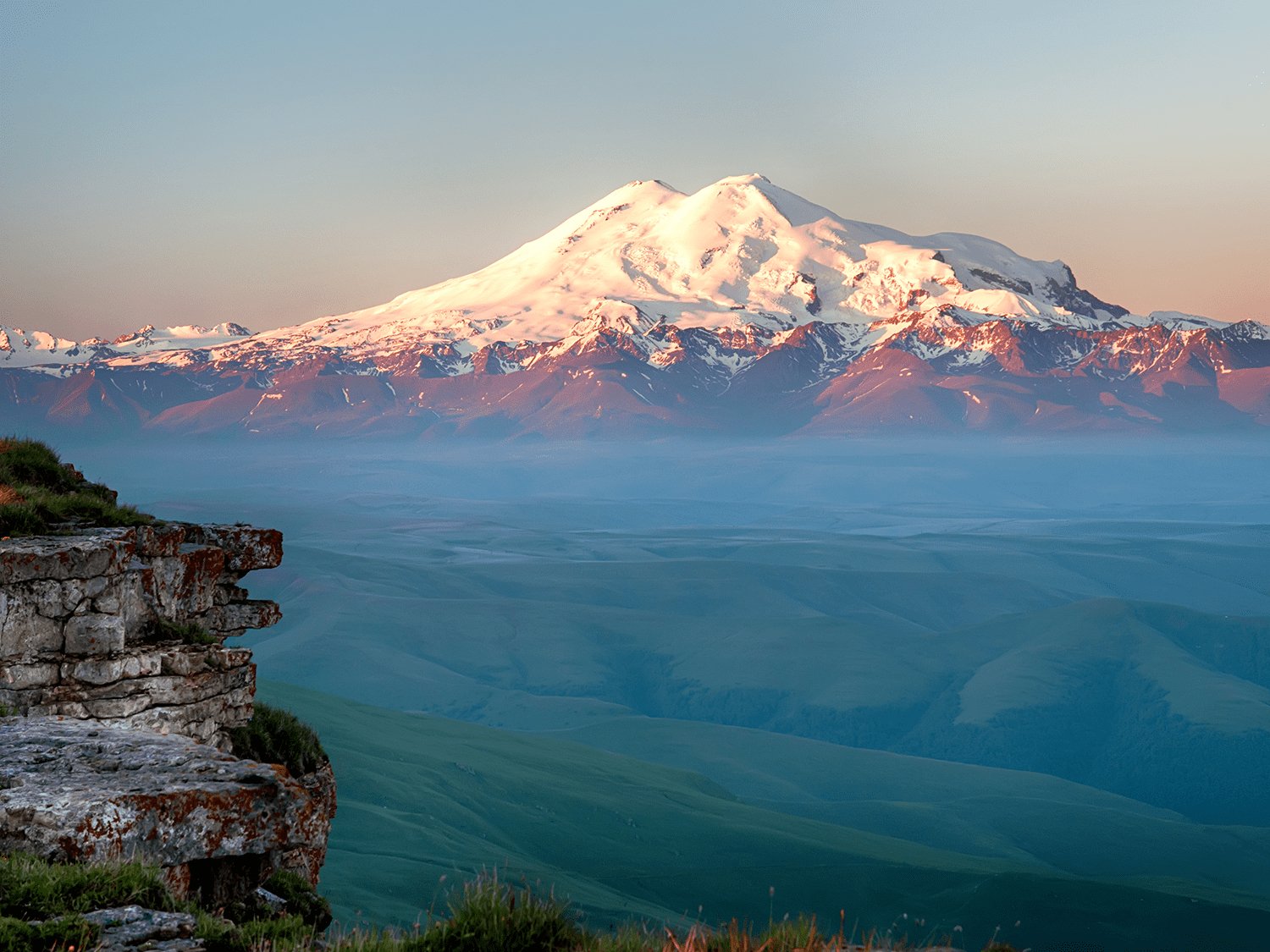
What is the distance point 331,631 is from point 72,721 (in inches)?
3610

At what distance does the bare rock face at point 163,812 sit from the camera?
614cm

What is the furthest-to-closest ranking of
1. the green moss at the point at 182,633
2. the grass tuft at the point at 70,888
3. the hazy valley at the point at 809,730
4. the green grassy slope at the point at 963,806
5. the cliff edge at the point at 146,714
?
the green grassy slope at the point at 963,806 < the hazy valley at the point at 809,730 < the green moss at the point at 182,633 < the cliff edge at the point at 146,714 < the grass tuft at the point at 70,888

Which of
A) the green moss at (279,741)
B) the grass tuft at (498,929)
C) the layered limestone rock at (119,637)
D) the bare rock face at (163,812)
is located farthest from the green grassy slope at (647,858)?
the grass tuft at (498,929)

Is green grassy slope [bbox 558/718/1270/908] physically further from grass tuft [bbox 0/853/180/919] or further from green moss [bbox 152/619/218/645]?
grass tuft [bbox 0/853/180/919]

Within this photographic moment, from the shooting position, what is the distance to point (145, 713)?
1029 centimetres

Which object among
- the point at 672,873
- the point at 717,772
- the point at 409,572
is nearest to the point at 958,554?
the point at 409,572

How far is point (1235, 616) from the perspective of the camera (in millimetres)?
104000

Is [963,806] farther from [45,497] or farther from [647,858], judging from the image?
[45,497]

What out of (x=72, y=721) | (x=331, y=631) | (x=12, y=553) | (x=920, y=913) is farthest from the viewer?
(x=331, y=631)

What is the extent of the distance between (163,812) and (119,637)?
4.31 meters

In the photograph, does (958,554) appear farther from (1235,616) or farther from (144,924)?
(144,924)

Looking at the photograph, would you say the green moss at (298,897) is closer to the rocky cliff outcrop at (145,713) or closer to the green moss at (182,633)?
the rocky cliff outcrop at (145,713)

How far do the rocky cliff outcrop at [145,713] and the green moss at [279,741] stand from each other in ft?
0.59

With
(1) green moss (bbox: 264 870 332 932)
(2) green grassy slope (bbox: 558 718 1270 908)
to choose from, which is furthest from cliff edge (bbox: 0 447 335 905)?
(2) green grassy slope (bbox: 558 718 1270 908)
